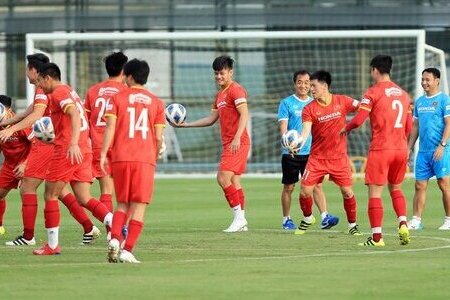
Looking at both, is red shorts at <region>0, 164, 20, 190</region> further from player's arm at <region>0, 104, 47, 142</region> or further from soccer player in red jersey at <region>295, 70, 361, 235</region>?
soccer player in red jersey at <region>295, 70, 361, 235</region>

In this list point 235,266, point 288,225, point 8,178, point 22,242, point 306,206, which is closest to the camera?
point 235,266

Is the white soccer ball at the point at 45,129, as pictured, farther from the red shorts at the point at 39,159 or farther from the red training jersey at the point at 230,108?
the red training jersey at the point at 230,108

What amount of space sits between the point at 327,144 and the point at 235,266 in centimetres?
451

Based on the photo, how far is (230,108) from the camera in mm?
16953

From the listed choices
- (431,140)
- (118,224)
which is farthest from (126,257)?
(431,140)

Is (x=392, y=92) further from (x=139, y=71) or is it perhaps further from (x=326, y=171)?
(x=139, y=71)

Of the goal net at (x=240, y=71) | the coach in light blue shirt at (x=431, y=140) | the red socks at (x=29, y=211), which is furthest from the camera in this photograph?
the goal net at (x=240, y=71)

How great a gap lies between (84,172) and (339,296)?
16.4ft

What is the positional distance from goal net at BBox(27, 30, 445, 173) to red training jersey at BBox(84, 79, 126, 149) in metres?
18.8

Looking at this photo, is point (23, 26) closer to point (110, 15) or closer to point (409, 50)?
point (110, 15)

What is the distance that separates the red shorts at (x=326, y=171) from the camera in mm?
16156

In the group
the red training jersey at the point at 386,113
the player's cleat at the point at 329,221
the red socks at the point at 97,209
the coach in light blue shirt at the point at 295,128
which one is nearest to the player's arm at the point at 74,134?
the red socks at the point at 97,209

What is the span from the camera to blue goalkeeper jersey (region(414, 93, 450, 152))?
57.0ft

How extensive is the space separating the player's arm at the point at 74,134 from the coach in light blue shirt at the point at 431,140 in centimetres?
543
